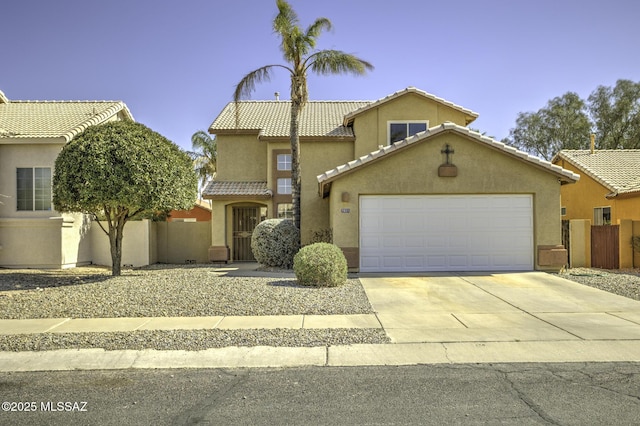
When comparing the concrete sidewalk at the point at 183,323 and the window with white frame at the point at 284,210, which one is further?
the window with white frame at the point at 284,210

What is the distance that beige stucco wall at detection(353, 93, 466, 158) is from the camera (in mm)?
19750

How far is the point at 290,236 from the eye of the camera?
15938 mm

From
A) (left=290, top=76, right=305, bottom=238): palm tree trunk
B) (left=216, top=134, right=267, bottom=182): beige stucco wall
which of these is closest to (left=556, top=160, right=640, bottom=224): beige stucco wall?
(left=290, top=76, right=305, bottom=238): palm tree trunk

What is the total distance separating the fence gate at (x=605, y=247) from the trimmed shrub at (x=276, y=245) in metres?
10.3

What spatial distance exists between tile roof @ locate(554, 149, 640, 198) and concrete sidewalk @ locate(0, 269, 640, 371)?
10050 mm

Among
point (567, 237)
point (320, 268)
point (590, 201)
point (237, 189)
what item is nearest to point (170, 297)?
point (320, 268)

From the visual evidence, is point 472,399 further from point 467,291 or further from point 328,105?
point 328,105

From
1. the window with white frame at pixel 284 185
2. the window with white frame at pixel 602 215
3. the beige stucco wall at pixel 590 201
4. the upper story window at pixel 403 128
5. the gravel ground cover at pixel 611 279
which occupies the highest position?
the upper story window at pixel 403 128

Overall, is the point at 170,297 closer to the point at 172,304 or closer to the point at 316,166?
the point at 172,304

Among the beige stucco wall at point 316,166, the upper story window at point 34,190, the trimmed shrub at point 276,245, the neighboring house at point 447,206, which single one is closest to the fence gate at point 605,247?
the neighboring house at point 447,206

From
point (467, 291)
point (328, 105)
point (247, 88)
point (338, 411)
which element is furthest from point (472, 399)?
point (328, 105)

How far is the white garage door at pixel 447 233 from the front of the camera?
14328 millimetres

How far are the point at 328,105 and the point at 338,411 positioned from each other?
20757 mm

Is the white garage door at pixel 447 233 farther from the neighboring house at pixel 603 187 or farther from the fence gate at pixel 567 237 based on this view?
the neighboring house at pixel 603 187
